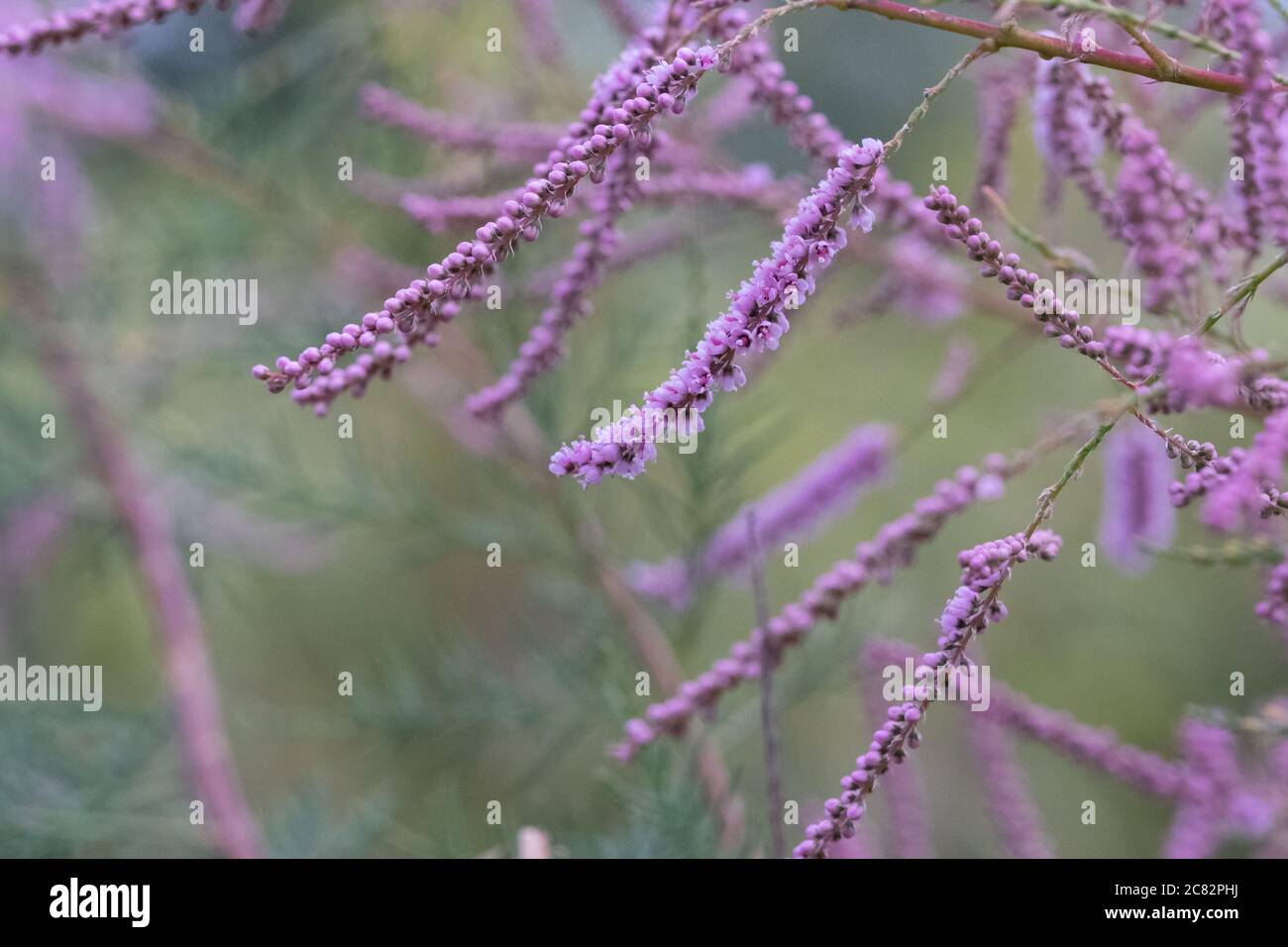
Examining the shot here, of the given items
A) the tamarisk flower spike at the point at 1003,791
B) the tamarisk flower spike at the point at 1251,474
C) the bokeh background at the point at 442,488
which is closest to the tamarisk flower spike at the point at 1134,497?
the bokeh background at the point at 442,488

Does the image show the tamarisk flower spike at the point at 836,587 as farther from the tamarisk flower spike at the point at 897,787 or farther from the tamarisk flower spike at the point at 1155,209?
the tamarisk flower spike at the point at 897,787

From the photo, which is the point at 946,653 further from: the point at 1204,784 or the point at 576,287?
the point at 1204,784

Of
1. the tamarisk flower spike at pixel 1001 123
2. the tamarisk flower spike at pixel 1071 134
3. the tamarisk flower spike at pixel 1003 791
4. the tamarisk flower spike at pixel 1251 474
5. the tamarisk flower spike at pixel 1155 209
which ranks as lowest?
the tamarisk flower spike at pixel 1003 791

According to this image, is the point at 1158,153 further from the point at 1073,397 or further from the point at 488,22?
the point at 1073,397

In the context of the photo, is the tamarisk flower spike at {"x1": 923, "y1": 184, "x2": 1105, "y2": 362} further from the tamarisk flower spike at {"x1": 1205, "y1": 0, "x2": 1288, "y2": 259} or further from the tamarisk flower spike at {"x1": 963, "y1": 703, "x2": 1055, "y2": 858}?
the tamarisk flower spike at {"x1": 963, "y1": 703, "x2": 1055, "y2": 858}

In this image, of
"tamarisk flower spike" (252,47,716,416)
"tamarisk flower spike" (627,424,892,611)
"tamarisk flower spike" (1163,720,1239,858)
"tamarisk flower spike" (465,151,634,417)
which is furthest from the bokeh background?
"tamarisk flower spike" (252,47,716,416)
